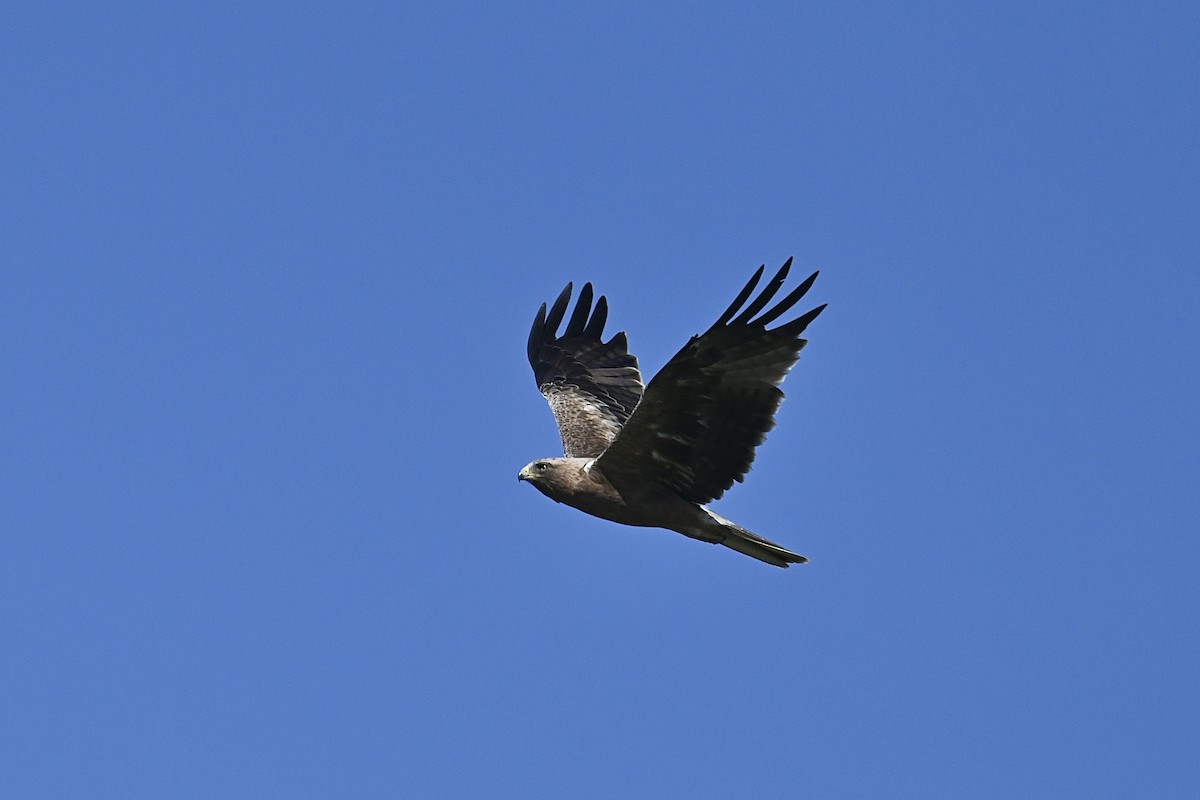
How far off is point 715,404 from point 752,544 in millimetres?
1218

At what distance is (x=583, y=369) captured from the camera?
1606 cm

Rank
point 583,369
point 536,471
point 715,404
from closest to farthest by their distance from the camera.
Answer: point 715,404 → point 536,471 → point 583,369

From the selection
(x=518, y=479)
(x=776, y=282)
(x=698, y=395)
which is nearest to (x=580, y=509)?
(x=518, y=479)

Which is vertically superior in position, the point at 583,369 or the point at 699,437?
the point at 583,369

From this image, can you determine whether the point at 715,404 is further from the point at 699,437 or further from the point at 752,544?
the point at 752,544

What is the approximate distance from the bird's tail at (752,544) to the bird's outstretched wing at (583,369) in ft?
8.68

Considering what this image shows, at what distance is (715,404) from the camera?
12078mm

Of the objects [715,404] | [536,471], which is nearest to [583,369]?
[536,471]

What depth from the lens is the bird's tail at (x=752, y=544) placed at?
1251 centimetres

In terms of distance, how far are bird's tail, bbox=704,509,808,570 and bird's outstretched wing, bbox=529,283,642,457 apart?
2.64 meters

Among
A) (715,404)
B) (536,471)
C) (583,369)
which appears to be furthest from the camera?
(583,369)

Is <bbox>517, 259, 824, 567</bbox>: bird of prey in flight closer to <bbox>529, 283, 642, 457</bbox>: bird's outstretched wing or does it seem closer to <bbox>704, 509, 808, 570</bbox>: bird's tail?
<bbox>704, 509, 808, 570</bbox>: bird's tail

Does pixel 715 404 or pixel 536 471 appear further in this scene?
pixel 536 471

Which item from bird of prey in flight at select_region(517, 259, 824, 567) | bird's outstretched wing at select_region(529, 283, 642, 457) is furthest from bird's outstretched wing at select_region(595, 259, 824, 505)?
bird's outstretched wing at select_region(529, 283, 642, 457)
